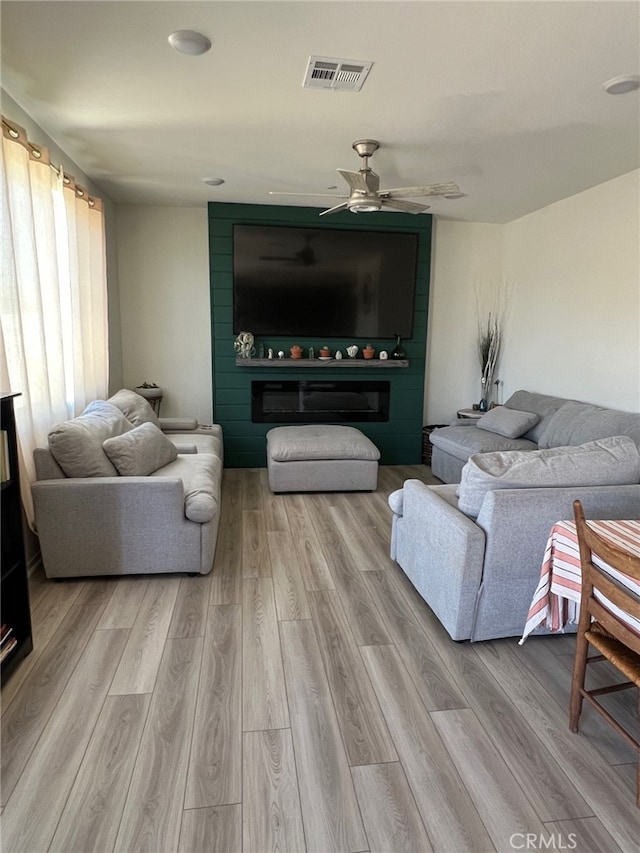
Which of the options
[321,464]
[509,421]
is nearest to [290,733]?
[321,464]

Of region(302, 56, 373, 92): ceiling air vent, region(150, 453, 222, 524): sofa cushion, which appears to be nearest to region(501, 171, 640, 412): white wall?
region(302, 56, 373, 92): ceiling air vent

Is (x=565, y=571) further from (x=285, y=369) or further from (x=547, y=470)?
(x=285, y=369)

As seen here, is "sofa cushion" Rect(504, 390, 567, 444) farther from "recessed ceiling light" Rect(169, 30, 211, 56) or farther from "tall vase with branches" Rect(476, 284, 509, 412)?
"recessed ceiling light" Rect(169, 30, 211, 56)

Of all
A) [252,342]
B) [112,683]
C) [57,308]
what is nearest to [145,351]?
[252,342]

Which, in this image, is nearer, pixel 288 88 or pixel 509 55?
pixel 509 55

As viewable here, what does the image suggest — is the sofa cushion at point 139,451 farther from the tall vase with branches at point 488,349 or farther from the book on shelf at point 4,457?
the tall vase with branches at point 488,349

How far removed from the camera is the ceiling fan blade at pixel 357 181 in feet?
10.5

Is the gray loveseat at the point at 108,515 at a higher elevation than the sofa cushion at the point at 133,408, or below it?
below

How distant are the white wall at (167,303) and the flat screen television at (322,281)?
48 cm

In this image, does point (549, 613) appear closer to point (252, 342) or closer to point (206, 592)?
point (206, 592)

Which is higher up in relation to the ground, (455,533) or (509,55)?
(509,55)

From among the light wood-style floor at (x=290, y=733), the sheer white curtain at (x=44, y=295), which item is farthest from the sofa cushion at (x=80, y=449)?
the light wood-style floor at (x=290, y=733)

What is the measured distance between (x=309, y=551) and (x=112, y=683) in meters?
1.55

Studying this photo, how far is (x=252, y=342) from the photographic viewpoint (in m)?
5.24
